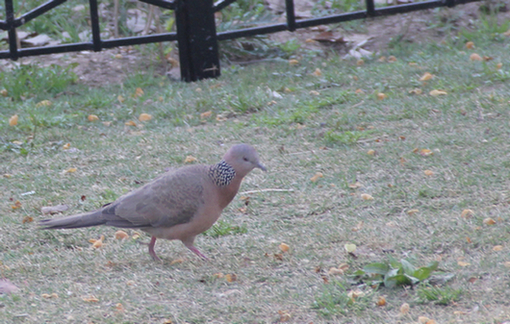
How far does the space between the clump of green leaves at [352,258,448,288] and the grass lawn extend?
3cm

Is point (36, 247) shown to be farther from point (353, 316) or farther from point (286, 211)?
point (353, 316)

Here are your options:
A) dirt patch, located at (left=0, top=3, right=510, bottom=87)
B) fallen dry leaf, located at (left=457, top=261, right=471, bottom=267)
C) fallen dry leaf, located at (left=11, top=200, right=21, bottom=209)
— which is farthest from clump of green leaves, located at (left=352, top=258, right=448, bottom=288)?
dirt patch, located at (left=0, top=3, right=510, bottom=87)

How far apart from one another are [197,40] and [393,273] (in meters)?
4.29

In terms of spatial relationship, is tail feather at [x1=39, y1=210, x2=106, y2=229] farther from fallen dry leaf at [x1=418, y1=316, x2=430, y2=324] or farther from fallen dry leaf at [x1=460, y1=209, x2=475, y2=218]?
fallen dry leaf at [x1=460, y1=209, x2=475, y2=218]

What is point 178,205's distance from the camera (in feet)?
11.5

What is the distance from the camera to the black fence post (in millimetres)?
6758

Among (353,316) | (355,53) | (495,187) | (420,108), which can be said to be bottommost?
(353,316)

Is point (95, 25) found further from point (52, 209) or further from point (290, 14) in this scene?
point (52, 209)

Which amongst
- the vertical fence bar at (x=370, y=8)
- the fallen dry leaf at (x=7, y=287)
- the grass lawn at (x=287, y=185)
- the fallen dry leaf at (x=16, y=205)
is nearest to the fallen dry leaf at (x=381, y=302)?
the grass lawn at (x=287, y=185)

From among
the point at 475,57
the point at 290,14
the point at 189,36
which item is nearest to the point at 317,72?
the point at 290,14

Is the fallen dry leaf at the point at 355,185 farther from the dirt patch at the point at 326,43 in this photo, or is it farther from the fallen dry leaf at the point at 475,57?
the dirt patch at the point at 326,43

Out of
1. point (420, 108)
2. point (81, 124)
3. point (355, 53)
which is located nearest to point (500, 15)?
point (355, 53)

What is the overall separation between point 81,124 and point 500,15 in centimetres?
500

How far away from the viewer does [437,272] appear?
3080mm
